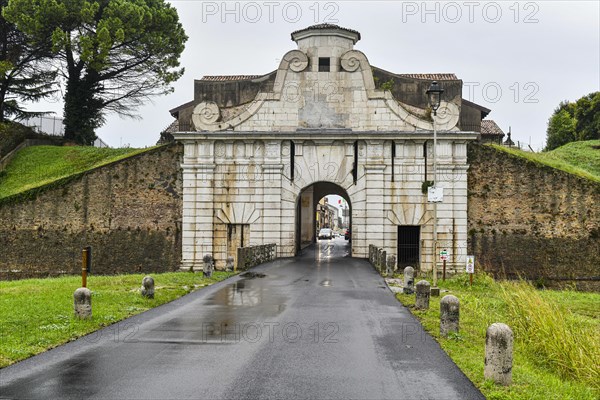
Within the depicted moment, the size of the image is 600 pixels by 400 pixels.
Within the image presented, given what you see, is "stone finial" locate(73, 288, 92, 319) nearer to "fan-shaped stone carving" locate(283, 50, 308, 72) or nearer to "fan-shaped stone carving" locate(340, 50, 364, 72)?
"fan-shaped stone carving" locate(283, 50, 308, 72)

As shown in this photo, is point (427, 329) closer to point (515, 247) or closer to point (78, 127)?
point (515, 247)

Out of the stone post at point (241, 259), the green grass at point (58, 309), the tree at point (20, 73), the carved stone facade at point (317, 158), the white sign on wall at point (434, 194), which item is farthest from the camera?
the tree at point (20, 73)

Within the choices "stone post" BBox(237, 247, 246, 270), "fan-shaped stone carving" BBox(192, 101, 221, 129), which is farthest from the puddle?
"fan-shaped stone carving" BBox(192, 101, 221, 129)

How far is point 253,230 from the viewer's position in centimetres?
2564

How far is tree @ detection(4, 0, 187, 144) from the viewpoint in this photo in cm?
3194

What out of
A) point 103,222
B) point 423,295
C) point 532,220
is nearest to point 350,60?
point 532,220

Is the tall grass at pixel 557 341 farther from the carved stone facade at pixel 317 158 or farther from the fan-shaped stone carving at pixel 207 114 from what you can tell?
the fan-shaped stone carving at pixel 207 114

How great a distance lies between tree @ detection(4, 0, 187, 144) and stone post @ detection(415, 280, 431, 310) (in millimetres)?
26025

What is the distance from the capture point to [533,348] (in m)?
9.21

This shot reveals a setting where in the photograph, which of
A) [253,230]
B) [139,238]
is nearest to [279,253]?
[253,230]

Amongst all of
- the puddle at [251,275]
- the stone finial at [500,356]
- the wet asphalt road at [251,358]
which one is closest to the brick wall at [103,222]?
the puddle at [251,275]

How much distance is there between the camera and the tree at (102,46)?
3194 centimetres

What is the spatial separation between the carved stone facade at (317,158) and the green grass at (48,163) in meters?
5.26

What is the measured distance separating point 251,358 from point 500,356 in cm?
326
